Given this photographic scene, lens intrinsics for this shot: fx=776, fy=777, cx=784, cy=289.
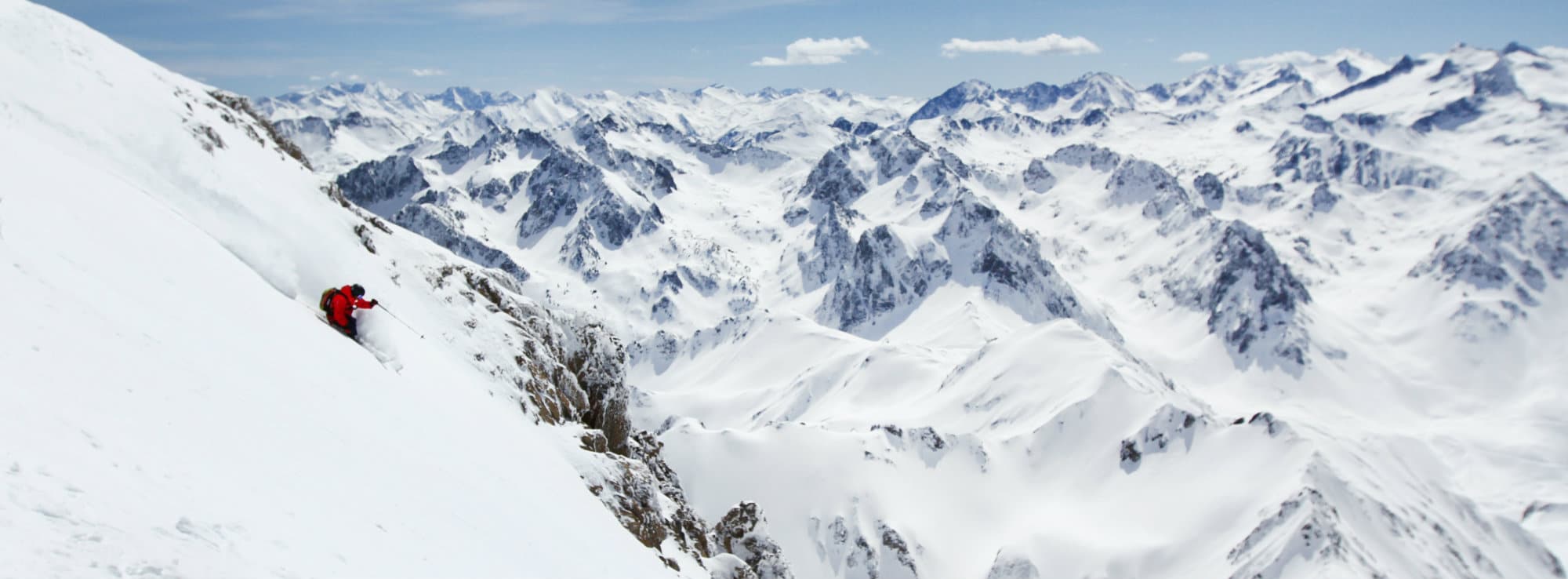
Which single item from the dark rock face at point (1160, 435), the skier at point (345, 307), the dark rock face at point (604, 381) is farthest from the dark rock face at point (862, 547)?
the skier at point (345, 307)

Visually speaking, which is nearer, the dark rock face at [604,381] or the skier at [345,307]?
the skier at [345,307]

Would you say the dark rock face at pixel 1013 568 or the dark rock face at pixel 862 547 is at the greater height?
the dark rock face at pixel 1013 568

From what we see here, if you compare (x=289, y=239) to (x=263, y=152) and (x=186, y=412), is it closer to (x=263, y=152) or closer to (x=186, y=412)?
(x=263, y=152)

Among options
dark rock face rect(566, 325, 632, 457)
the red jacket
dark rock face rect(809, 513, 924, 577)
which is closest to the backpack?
the red jacket

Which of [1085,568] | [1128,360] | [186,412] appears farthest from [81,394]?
[1128,360]

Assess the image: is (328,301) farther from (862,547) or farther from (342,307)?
(862,547)

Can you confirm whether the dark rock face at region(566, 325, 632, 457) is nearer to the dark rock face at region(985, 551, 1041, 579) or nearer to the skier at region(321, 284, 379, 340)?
the skier at region(321, 284, 379, 340)

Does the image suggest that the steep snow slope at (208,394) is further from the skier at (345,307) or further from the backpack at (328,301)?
the backpack at (328,301)
